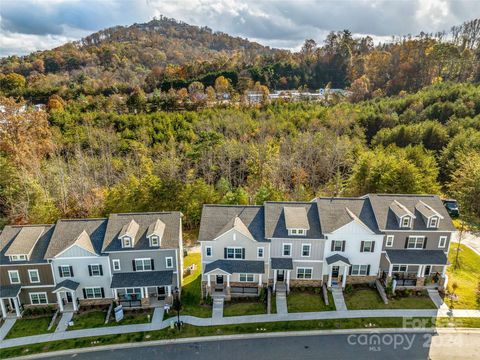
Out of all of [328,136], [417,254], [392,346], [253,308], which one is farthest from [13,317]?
[328,136]

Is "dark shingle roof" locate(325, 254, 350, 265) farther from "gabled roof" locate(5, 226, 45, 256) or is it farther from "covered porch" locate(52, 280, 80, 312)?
"gabled roof" locate(5, 226, 45, 256)

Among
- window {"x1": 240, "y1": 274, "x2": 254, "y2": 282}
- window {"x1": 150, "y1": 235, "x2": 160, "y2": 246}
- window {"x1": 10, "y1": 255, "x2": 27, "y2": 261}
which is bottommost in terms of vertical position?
window {"x1": 240, "y1": 274, "x2": 254, "y2": 282}

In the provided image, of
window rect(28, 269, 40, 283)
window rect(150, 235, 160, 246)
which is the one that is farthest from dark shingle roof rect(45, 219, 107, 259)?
window rect(150, 235, 160, 246)

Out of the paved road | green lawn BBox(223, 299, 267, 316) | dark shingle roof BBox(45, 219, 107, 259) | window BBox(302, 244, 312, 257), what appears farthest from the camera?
window BBox(302, 244, 312, 257)

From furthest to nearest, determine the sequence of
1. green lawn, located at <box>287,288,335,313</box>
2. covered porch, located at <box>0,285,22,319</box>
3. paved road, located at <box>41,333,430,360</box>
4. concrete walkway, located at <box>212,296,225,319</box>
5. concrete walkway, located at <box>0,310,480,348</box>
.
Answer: green lawn, located at <box>287,288,335,313</box> < concrete walkway, located at <box>212,296,225,319</box> < covered porch, located at <box>0,285,22,319</box> < concrete walkway, located at <box>0,310,480,348</box> < paved road, located at <box>41,333,430,360</box>

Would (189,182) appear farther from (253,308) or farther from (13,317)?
(13,317)

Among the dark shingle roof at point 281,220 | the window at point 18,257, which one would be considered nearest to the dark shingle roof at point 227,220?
the dark shingle roof at point 281,220

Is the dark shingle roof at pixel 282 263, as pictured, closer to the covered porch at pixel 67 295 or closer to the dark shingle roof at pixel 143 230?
the dark shingle roof at pixel 143 230

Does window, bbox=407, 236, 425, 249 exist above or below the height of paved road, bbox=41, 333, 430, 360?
above
